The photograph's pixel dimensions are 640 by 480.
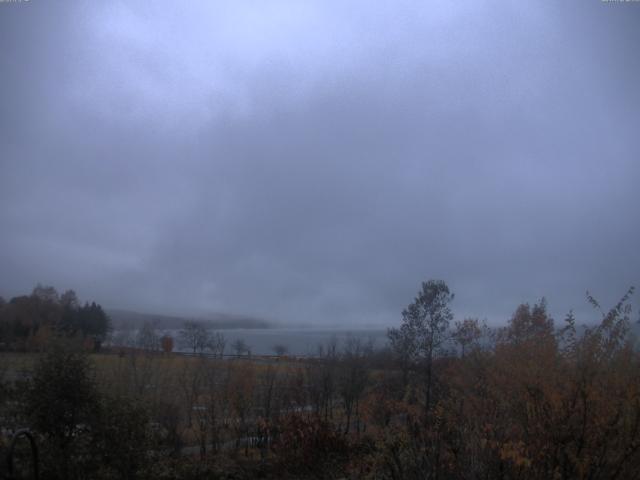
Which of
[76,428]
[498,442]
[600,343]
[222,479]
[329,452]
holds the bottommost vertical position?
[222,479]

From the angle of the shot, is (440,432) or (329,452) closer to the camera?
(440,432)

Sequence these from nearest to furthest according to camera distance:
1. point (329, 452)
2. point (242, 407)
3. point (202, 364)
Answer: point (329, 452)
point (242, 407)
point (202, 364)

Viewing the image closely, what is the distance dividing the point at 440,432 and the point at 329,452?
519cm

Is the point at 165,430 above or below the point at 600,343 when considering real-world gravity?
below

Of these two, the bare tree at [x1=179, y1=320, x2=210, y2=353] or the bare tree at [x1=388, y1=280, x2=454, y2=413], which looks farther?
the bare tree at [x1=179, y1=320, x2=210, y2=353]

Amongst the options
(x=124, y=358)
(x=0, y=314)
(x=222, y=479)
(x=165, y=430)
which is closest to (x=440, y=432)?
(x=222, y=479)

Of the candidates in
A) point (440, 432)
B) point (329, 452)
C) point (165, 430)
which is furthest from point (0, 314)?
point (440, 432)

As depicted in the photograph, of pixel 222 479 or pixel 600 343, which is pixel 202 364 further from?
A: pixel 600 343

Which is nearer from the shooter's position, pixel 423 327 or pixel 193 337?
pixel 423 327

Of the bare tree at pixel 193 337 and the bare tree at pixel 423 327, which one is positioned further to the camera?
the bare tree at pixel 193 337

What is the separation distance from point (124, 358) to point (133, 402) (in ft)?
46.4

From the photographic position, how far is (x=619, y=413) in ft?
23.9

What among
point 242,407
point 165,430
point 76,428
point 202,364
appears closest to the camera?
point 76,428

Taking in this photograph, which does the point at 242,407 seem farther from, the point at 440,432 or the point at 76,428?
the point at 440,432
